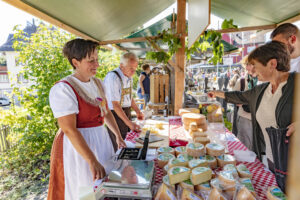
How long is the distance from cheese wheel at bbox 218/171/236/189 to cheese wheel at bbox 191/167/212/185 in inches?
2.7

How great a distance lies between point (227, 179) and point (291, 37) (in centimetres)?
164

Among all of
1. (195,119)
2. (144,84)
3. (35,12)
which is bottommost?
(195,119)

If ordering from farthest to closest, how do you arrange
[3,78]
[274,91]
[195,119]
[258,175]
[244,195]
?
[3,78], [195,119], [274,91], [258,175], [244,195]

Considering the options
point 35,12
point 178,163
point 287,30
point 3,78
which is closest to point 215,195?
point 178,163

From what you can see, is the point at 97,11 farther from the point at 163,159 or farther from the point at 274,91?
the point at 274,91

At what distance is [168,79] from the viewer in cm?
479

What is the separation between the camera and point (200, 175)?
101 centimetres

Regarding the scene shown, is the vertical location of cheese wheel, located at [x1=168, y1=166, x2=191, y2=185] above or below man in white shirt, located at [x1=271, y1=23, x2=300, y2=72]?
below

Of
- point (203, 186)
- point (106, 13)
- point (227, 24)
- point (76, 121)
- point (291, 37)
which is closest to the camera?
point (203, 186)

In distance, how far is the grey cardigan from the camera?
4.65 ft

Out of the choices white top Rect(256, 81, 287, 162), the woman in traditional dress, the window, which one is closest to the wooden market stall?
the woman in traditional dress

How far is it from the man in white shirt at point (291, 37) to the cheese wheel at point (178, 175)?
155cm

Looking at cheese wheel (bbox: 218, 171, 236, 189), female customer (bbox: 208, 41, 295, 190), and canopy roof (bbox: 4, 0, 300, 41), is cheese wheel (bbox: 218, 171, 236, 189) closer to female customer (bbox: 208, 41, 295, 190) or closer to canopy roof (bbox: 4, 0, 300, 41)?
female customer (bbox: 208, 41, 295, 190)

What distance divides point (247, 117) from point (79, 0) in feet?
9.81
